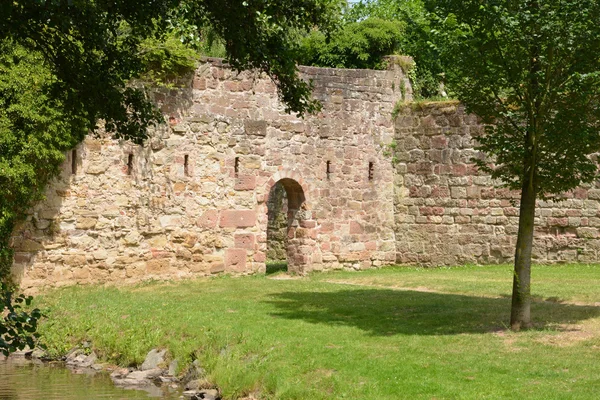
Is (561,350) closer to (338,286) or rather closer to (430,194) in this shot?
(338,286)

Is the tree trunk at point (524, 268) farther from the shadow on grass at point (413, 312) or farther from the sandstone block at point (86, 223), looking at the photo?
the sandstone block at point (86, 223)

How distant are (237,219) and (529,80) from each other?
8.88m

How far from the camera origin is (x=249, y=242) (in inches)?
799

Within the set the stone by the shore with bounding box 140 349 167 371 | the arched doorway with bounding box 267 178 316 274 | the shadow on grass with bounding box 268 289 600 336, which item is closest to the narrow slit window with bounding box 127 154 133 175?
the arched doorway with bounding box 267 178 316 274

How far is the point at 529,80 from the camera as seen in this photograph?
1248 centimetres

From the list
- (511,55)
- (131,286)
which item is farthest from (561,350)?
(131,286)

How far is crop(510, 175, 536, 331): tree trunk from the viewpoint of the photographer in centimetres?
1276

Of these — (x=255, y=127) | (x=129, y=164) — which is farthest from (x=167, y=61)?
(x=255, y=127)

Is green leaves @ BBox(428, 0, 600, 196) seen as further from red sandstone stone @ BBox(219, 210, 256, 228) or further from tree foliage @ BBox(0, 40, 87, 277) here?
red sandstone stone @ BBox(219, 210, 256, 228)

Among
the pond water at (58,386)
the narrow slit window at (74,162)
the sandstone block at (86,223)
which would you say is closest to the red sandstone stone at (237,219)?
the sandstone block at (86,223)

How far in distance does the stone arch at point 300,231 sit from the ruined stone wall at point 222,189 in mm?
26

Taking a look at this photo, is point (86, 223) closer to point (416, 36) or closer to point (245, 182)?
point (245, 182)

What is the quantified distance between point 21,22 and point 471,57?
5.77 m

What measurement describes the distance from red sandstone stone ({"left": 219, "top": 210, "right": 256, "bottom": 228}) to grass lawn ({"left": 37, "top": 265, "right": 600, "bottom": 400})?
1.13 metres
